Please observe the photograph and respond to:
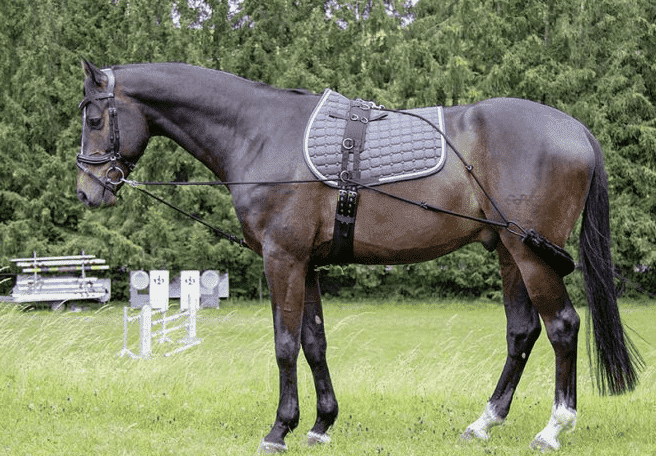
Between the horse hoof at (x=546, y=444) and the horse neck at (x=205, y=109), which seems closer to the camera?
the horse hoof at (x=546, y=444)

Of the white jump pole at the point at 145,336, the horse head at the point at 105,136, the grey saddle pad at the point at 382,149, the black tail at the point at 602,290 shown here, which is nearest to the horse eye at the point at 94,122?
the horse head at the point at 105,136

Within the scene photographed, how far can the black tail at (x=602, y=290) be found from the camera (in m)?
4.32

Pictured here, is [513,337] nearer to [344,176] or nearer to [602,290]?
[602,290]

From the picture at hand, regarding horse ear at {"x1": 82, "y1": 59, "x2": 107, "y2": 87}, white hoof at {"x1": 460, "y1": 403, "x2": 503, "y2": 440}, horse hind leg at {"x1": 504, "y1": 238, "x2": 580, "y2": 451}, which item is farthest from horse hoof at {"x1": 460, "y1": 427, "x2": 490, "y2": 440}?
horse ear at {"x1": 82, "y1": 59, "x2": 107, "y2": 87}

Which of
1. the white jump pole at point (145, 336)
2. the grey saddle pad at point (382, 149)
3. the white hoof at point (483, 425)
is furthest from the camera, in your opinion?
the white jump pole at point (145, 336)

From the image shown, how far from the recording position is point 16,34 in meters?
18.7

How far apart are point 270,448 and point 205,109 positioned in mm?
2057

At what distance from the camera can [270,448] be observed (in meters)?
4.16

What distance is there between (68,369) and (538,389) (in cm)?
423

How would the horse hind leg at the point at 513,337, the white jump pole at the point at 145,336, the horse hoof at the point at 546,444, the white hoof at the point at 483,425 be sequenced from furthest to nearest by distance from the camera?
the white jump pole at the point at 145,336, the horse hind leg at the point at 513,337, the white hoof at the point at 483,425, the horse hoof at the point at 546,444

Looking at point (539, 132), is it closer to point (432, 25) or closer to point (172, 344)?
point (172, 344)

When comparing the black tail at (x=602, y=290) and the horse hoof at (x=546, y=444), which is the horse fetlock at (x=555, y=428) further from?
the black tail at (x=602, y=290)

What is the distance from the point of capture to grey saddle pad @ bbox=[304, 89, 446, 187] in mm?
4168

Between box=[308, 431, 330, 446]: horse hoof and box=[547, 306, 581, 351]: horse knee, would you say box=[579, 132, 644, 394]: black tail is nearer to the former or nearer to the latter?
box=[547, 306, 581, 351]: horse knee
